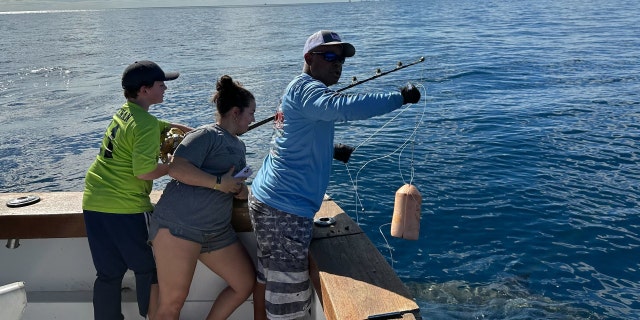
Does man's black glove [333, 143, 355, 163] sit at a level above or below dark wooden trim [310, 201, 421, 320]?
above

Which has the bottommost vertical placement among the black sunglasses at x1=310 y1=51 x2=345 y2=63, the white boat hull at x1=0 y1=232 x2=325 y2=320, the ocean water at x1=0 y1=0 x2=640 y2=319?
the ocean water at x1=0 y1=0 x2=640 y2=319

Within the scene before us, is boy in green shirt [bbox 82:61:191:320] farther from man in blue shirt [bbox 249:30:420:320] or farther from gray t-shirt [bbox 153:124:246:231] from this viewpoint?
man in blue shirt [bbox 249:30:420:320]

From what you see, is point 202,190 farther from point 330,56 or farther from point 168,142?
point 330,56

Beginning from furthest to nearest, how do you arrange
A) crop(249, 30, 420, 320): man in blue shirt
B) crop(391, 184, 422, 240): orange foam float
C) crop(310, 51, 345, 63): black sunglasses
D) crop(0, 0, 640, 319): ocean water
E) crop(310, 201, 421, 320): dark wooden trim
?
crop(0, 0, 640, 319): ocean water < crop(391, 184, 422, 240): orange foam float < crop(310, 51, 345, 63): black sunglasses < crop(249, 30, 420, 320): man in blue shirt < crop(310, 201, 421, 320): dark wooden trim

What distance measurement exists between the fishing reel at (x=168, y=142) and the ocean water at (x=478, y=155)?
3.18m

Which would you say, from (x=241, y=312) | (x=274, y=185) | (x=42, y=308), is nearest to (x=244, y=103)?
(x=274, y=185)

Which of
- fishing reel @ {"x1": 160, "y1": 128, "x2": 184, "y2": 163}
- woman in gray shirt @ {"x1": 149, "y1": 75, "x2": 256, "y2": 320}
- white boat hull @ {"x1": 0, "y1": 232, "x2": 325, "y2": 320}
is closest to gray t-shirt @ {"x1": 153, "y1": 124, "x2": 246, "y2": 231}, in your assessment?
woman in gray shirt @ {"x1": 149, "y1": 75, "x2": 256, "y2": 320}

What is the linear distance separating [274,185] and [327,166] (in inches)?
10.8

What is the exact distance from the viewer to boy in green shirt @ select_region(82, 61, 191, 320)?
9.54 ft

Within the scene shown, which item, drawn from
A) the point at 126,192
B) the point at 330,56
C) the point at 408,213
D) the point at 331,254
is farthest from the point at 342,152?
the point at 126,192

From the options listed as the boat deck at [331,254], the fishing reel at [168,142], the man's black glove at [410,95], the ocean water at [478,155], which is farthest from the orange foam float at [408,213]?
the ocean water at [478,155]

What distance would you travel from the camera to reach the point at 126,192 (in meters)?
3.04

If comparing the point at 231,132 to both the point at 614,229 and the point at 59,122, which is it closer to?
the point at 614,229

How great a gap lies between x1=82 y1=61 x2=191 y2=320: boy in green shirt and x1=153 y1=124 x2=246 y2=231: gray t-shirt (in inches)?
5.2
